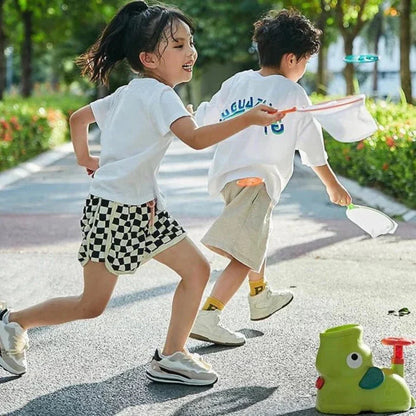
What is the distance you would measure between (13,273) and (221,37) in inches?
1348

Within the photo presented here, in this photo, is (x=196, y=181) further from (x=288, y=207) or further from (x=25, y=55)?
(x=25, y=55)

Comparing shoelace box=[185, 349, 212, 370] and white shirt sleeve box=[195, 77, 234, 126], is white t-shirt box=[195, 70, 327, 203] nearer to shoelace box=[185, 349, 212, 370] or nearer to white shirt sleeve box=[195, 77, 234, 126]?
white shirt sleeve box=[195, 77, 234, 126]

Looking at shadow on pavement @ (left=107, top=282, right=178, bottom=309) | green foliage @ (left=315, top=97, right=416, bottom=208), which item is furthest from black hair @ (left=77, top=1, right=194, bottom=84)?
green foliage @ (left=315, top=97, right=416, bottom=208)

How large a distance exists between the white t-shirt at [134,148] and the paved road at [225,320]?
2.63 feet

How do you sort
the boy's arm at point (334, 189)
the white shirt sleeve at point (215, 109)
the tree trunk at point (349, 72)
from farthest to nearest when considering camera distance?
the tree trunk at point (349, 72) < the white shirt sleeve at point (215, 109) < the boy's arm at point (334, 189)

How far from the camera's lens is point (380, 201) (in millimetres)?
11141

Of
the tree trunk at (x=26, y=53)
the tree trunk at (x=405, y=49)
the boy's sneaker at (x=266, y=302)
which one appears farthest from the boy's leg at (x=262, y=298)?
the tree trunk at (x=26, y=53)

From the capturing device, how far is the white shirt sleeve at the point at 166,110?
397 centimetres

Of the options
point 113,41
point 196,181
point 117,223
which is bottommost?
point 196,181

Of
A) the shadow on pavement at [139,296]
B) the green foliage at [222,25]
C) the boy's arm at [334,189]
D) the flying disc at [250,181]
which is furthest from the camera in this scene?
the green foliage at [222,25]

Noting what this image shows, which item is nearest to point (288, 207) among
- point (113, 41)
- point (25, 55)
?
point (113, 41)

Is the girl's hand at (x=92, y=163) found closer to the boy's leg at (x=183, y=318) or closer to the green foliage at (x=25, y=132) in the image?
the boy's leg at (x=183, y=318)

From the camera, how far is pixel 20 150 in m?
17.8

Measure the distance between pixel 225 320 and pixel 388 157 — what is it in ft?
20.8
